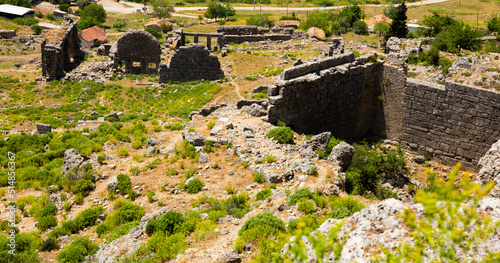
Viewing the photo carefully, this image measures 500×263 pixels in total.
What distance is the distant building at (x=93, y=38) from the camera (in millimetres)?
56438

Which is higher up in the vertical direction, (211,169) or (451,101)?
(451,101)

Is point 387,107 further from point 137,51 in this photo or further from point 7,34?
point 7,34

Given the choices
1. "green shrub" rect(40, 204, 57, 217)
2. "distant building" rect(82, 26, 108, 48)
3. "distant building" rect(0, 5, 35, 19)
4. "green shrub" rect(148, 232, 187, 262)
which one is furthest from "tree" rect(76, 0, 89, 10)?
"green shrub" rect(148, 232, 187, 262)

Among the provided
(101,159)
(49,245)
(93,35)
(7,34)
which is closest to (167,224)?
(49,245)

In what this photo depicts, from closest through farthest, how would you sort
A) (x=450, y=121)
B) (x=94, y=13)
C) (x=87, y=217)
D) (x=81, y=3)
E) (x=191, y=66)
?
(x=87, y=217) → (x=450, y=121) → (x=191, y=66) → (x=94, y=13) → (x=81, y=3)

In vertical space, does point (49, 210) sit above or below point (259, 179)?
below

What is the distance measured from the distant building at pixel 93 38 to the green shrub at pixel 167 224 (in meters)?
48.5

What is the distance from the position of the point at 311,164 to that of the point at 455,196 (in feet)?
30.9

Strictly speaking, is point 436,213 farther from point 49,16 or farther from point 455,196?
point 49,16

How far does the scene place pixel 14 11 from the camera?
71.0 m

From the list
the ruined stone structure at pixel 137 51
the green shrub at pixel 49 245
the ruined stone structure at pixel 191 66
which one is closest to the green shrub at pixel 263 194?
the green shrub at pixel 49 245

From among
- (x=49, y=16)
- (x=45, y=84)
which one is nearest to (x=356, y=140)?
(x=45, y=84)

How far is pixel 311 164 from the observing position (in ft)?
52.1

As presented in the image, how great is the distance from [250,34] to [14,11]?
44164mm
